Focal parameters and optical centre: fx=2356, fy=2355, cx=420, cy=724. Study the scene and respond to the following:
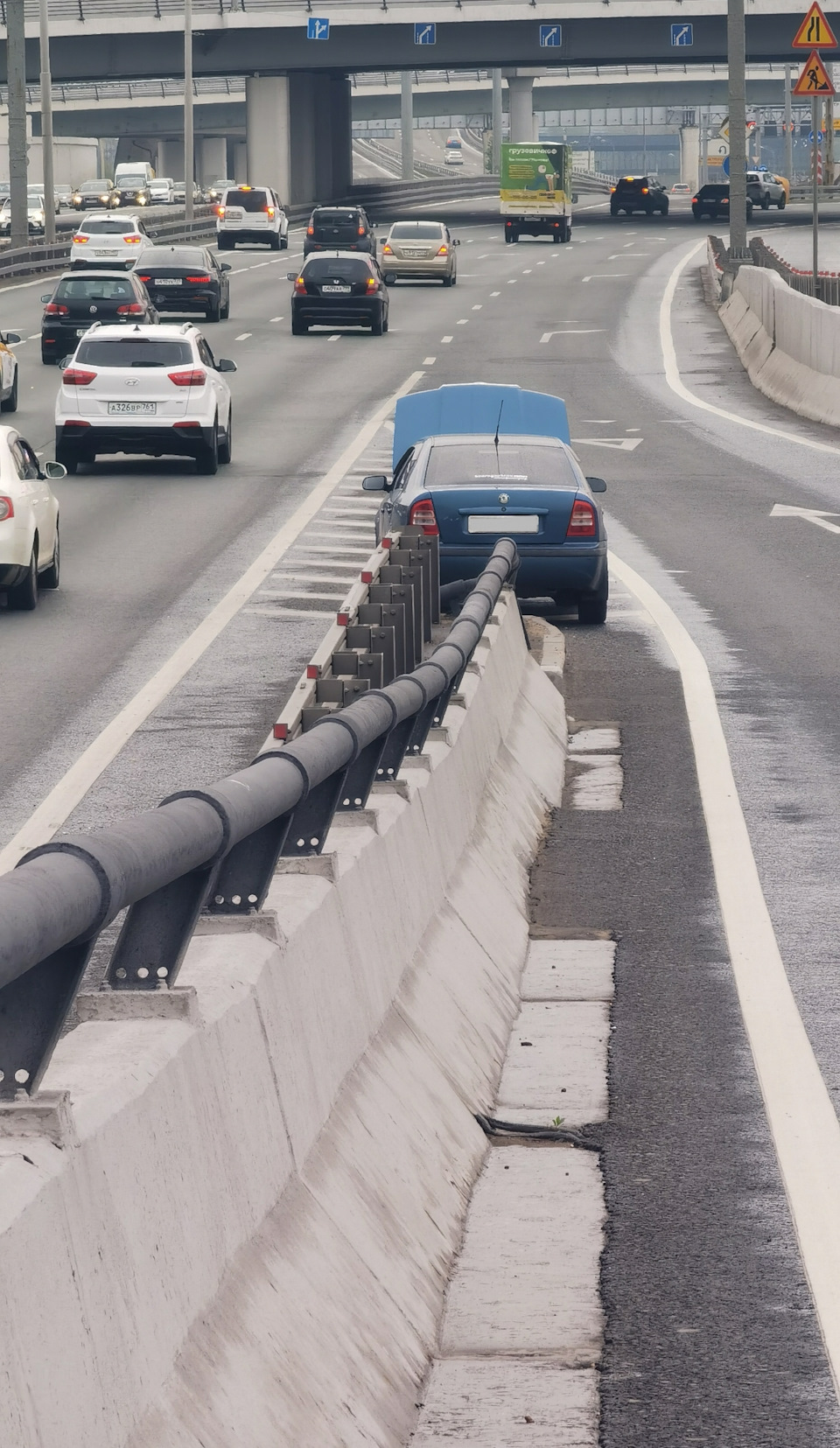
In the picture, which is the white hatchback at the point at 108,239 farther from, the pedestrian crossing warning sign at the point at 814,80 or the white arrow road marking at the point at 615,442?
the pedestrian crossing warning sign at the point at 814,80

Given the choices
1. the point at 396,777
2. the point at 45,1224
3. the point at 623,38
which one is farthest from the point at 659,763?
the point at 623,38

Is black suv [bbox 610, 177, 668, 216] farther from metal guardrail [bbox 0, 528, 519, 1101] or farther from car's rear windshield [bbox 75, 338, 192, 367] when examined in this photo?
metal guardrail [bbox 0, 528, 519, 1101]

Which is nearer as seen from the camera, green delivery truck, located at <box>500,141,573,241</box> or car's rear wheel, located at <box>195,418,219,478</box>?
car's rear wheel, located at <box>195,418,219,478</box>

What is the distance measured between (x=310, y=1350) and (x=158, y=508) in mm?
23162

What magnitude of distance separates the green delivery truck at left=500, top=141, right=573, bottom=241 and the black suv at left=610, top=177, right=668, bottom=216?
19508 millimetres

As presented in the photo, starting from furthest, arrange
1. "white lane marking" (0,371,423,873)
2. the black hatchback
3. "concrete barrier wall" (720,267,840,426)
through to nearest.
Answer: the black hatchback < "concrete barrier wall" (720,267,840,426) < "white lane marking" (0,371,423,873)

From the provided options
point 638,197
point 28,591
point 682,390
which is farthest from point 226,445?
point 638,197

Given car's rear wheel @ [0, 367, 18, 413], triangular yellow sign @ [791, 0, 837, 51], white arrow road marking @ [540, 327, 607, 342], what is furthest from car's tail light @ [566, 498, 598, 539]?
white arrow road marking @ [540, 327, 607, 342]

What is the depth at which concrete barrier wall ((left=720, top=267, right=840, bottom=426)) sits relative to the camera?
124 feet

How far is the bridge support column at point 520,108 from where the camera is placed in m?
130

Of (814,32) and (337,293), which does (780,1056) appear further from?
(337,293)

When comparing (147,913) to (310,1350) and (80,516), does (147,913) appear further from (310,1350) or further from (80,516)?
(80,516)

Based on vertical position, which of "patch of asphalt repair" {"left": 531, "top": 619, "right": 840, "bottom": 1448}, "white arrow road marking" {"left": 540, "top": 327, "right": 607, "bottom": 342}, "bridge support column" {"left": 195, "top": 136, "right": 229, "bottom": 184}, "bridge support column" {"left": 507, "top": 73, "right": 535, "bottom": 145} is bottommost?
"patch of asphalt repair" {"left": 531, "top": 619, "right": 840, "bottom": 1448}

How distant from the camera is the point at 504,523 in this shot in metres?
18.0
